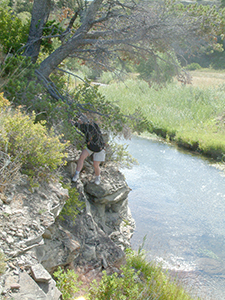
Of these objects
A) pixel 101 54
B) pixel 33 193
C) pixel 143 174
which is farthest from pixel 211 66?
pixel 33 193

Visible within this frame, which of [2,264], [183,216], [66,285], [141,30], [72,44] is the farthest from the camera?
[183,216]

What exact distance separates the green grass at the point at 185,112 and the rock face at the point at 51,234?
24.4 ft

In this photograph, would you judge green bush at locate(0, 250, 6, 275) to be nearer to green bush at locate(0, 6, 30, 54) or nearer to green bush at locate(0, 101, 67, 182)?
green bush at locate(0, 101, 67, 182)

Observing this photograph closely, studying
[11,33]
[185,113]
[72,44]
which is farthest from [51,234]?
[185,113]

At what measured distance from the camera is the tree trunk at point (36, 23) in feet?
24.4

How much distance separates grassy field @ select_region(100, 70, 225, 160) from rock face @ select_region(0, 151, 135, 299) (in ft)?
25.7

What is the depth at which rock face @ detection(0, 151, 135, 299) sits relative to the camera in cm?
333

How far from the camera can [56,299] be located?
11.4 feet

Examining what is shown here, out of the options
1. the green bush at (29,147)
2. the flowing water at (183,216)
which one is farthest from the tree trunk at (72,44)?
the flowing water at (183,216)

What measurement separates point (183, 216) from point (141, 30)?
5.74m

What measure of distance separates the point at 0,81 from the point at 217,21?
5.00 meters

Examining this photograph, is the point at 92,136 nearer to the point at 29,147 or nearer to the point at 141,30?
the point at 29,147

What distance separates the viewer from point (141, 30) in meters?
6.56

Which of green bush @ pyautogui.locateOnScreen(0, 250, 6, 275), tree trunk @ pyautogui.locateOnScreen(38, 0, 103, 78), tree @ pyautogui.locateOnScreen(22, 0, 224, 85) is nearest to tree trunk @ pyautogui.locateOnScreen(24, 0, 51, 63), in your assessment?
tree @ pyautogui.locateOnScreen(22, 0, 224, 85)
